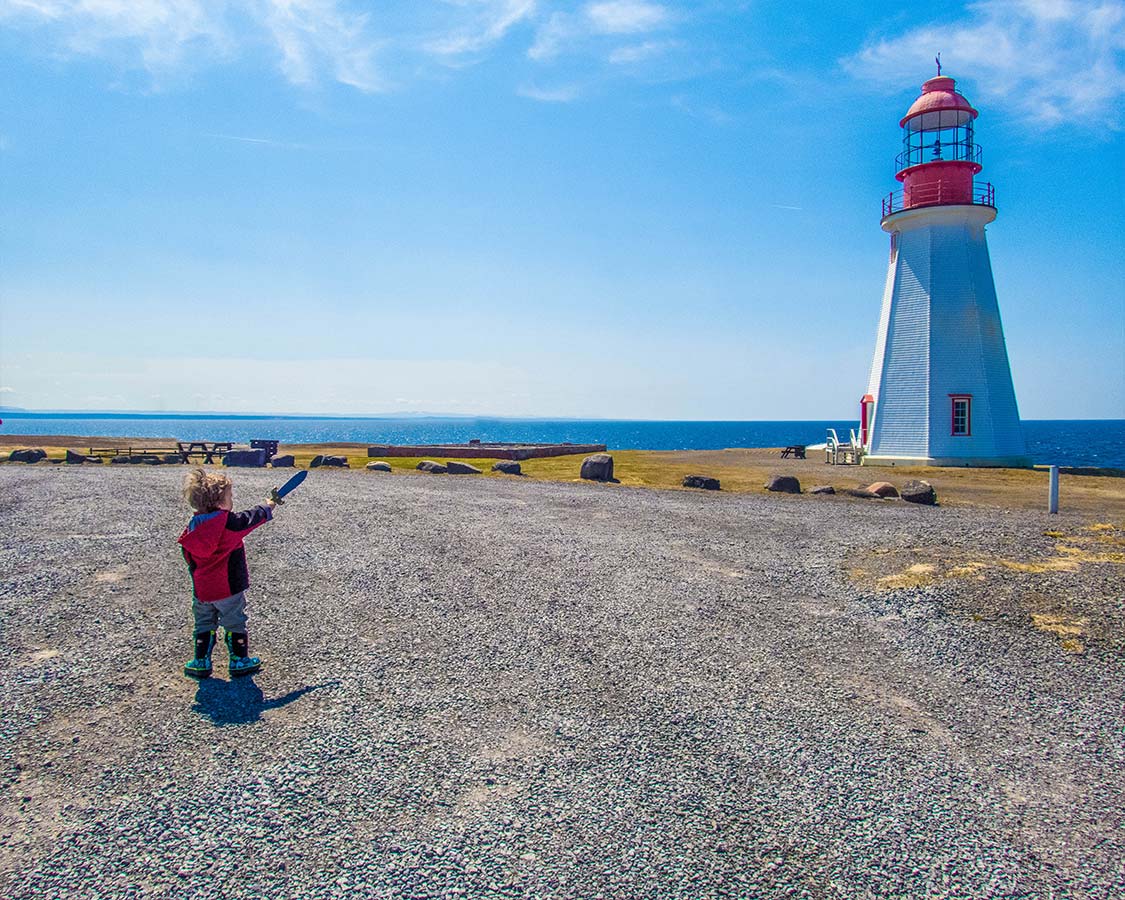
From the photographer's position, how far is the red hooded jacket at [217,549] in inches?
240

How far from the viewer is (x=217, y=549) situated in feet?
20.1

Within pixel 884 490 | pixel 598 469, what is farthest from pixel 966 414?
pixel 598 469

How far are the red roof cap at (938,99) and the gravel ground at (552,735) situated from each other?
2493 centimetres

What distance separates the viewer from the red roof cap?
2878 centimetres

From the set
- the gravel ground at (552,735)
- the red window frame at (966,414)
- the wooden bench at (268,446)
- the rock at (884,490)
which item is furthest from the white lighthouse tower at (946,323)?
the wooden bench at (268,446)

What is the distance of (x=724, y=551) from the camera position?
1155cm

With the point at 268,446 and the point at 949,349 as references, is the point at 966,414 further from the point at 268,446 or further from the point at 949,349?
the point at 268,446

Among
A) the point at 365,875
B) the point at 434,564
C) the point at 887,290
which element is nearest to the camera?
the point at 365,875

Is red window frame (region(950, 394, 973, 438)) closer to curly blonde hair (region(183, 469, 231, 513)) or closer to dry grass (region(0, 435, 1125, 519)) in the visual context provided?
dry grass (region(0, 435, 1125, 519))

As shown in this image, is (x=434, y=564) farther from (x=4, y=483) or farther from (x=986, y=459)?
(x=986, y=459)

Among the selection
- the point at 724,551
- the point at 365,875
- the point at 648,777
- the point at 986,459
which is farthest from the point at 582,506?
the point at 986,459

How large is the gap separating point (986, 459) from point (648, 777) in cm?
2881

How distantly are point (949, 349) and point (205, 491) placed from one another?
96.5ft

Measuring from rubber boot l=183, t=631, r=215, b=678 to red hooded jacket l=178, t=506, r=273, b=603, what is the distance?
31cm
